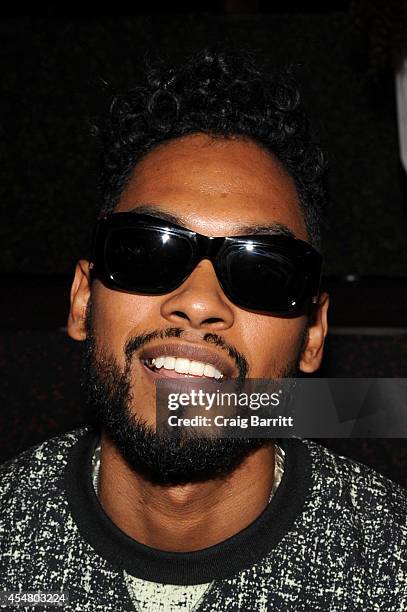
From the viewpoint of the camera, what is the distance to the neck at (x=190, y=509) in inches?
46.8

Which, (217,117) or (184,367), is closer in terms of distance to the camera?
(184,367)

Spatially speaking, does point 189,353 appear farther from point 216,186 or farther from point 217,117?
point 217,117

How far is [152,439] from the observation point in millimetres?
1112

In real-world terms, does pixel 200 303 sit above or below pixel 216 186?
below

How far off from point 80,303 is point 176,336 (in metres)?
0.25

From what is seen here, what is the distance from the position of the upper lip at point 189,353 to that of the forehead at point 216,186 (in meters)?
0.17

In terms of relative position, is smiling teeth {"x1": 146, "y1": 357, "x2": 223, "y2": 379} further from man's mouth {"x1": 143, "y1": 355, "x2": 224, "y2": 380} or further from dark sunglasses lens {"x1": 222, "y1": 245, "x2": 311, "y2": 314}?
dark sunglasses lens {"x1": 222, "y1": 245, "x2": 311, "y2": 314}

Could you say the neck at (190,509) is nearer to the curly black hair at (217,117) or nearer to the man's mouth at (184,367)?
the man's mouth at (184,367)

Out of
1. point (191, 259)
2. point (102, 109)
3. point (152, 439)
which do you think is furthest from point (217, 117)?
point (102, 109)

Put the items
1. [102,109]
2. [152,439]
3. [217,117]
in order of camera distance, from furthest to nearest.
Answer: [102,109] < [217,117] < [152,439]

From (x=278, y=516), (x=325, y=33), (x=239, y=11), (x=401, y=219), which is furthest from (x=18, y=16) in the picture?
(x=278, y=516)

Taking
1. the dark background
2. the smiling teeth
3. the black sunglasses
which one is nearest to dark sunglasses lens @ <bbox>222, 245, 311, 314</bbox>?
the black sunglasses

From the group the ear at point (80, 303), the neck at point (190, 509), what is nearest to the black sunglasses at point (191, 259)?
the ear at point (80, 303)

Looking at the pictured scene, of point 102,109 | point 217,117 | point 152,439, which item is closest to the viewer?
point 152,439
